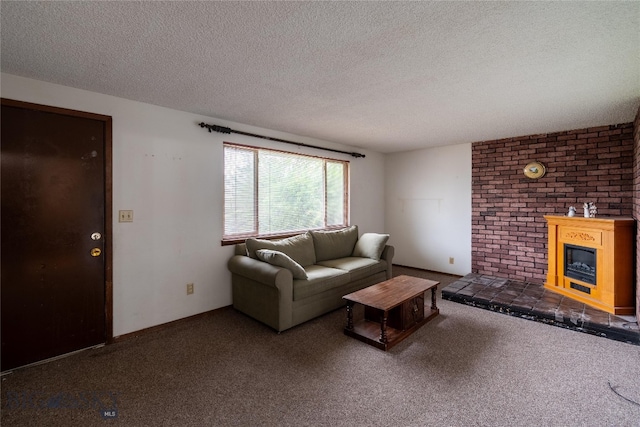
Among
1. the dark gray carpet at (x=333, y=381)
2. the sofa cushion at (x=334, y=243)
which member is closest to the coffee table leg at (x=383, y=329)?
the dark gray carpet at (x=333, y=381)

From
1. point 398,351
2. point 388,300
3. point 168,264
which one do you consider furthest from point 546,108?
point 168,264

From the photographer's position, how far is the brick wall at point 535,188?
12.1 ft

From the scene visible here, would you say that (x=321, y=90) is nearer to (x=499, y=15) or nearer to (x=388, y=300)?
(x=499, y=15)

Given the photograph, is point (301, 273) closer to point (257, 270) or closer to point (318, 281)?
point (318, 281)

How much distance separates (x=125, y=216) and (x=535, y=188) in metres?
5.29

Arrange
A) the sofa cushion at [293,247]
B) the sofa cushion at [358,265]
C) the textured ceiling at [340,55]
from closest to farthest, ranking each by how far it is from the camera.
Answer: the textured ceiling at [340,55] < the sofa cushion at [293,247] < the sofa cushion at [358,265]

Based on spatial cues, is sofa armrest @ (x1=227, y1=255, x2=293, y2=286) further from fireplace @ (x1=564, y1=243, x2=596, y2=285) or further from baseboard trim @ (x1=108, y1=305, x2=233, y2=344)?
fireplace @ (x1=564, y1=243, x2=596, y2=285)

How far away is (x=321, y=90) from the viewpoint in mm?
2521

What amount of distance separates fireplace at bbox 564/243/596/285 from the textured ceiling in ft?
5.35

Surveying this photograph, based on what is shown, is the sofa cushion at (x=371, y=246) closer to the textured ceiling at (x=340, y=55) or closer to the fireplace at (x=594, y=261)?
the textured ceiling at (x=340, y=55)

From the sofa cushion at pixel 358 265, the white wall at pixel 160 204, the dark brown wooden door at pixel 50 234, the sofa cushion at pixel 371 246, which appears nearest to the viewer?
the dark brown wooden door at pixel 50 234

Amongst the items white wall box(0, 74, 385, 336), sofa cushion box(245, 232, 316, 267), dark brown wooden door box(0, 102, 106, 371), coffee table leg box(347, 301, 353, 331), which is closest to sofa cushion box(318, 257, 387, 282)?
sofa cushion box(245, 232, 316, 267)

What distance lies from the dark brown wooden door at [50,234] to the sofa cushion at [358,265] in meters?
2.51

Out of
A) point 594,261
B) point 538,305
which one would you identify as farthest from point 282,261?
point 594,261
